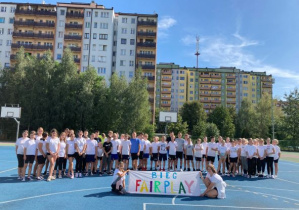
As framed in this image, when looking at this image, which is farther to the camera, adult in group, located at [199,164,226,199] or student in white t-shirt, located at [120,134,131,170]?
student in white t-shirt, located at [120,134,131,170]


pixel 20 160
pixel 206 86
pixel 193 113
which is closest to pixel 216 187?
pixel 20 160

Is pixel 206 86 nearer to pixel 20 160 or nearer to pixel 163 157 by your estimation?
pixel 163 157

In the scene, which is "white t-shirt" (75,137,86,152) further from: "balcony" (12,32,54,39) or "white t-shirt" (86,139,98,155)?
"balcony" (12,32,54,39)

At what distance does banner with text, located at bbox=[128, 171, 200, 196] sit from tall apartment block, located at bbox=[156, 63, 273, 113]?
86.1 m

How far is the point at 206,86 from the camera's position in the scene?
98062mm

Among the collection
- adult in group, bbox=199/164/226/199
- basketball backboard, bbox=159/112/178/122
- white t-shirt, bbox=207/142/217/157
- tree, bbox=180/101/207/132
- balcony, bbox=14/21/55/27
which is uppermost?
balcony, bbox=14/21/55/27

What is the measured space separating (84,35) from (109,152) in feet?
162

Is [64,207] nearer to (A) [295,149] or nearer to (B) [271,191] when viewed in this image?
(B) [271,191]

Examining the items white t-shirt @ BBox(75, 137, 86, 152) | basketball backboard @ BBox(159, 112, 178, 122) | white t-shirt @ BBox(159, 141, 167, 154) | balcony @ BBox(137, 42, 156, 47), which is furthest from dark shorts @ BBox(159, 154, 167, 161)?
balcony @ BBox(137, 42, 156, 47)

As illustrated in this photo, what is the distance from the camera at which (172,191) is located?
8805 mm

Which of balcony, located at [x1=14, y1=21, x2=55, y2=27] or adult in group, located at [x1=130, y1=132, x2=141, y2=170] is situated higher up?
balcony, located at [x1=14, y1=21, x2=55, y2=27]

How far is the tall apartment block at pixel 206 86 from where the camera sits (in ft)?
314

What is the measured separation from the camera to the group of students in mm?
10555

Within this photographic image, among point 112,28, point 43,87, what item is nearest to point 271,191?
point 43,87
